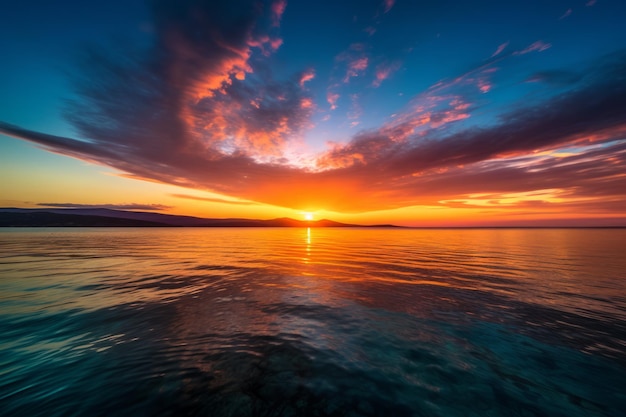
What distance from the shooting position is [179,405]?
560 cm

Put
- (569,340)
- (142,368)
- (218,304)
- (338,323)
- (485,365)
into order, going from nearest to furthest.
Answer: (142,368), (485,365), (569,340), (338,323), (218,304)

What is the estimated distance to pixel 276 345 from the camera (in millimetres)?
8633

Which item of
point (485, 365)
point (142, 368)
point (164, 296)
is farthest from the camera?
point (164, 296)

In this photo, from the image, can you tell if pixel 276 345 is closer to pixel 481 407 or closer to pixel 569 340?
pixel 481 407

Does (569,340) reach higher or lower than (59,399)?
higher

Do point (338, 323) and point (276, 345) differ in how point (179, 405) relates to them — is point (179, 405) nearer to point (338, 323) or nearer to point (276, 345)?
point (276, 345)

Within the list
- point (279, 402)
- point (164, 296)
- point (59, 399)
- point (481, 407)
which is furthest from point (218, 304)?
point (481, 407)

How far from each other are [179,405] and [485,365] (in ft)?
28.7

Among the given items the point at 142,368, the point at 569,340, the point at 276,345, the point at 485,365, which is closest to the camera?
the point at 142,368

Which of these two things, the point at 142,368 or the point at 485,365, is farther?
the point at 485,365

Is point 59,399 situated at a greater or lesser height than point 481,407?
lesser

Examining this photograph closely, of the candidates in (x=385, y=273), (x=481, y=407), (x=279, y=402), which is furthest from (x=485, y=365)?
(x=385, y=273)

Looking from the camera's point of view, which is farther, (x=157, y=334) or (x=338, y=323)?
(x=338, y=323)

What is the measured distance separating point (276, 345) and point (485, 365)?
6811 millimetres
